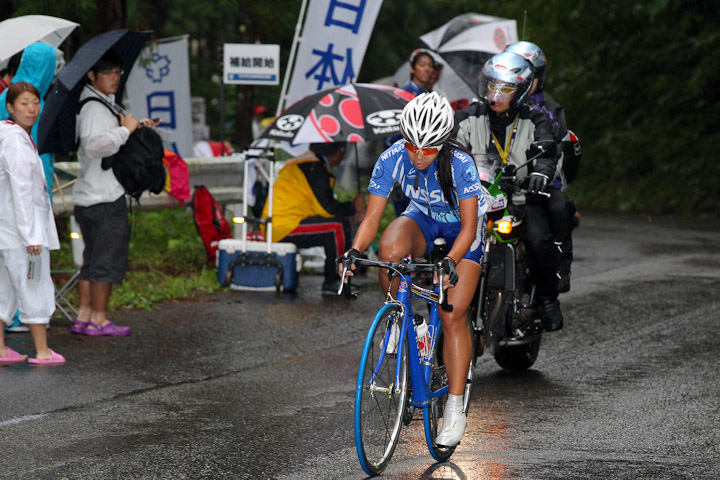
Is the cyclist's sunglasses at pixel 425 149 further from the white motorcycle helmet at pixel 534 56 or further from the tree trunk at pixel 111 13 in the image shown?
the tree trunk at pixel 111 13

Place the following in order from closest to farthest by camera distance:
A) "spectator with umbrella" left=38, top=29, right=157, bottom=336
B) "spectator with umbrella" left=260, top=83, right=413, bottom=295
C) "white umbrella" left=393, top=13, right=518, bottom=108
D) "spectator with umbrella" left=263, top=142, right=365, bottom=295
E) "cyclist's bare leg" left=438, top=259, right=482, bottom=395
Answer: "cyclist's bare leg" left=438, top=259, right=482, bottom=395, "spectator with umbrella" left=38, top=29, right=157, bottom=336, "spectator with umbrella" left=260, top=83, right=413, bottom=295, "spectator with umbrella" left=263, top=142, right=365, bottom=295, "white umbrella" left=393, top=13, right=518, bottom=108

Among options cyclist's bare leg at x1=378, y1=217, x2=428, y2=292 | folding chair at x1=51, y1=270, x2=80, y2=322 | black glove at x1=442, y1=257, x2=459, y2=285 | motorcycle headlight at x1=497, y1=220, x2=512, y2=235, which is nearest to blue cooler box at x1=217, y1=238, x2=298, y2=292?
folding chair at x1=51, y1=270, x2=80, y2=322

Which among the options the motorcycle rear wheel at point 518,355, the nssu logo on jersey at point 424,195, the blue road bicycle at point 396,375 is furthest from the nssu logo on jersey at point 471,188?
the motorcycle rear wheel at point 518,355

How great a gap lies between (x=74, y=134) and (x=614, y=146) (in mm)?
17773

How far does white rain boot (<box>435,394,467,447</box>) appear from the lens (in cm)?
543

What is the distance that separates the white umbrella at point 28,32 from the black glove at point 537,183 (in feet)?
14.3

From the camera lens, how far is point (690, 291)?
11062mm

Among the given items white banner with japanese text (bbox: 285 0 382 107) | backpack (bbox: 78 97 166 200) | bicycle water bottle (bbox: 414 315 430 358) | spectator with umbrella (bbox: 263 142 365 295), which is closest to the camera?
bicycle water bottle (bbox: 414 315 430 358)

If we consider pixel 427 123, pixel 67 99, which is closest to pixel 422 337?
pixel 427 123

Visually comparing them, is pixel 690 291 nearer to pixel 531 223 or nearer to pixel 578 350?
pixel 578 350

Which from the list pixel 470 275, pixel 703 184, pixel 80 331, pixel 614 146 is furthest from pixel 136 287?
pixel 614 146

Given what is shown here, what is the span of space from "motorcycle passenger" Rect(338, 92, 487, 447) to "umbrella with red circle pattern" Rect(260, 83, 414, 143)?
4.54 meters

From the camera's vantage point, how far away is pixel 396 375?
17.2 feet

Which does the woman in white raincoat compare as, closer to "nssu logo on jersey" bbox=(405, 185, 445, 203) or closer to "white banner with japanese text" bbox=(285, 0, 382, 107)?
"nssu logo on jersey" bbox=(405, 185, 445, 203)
